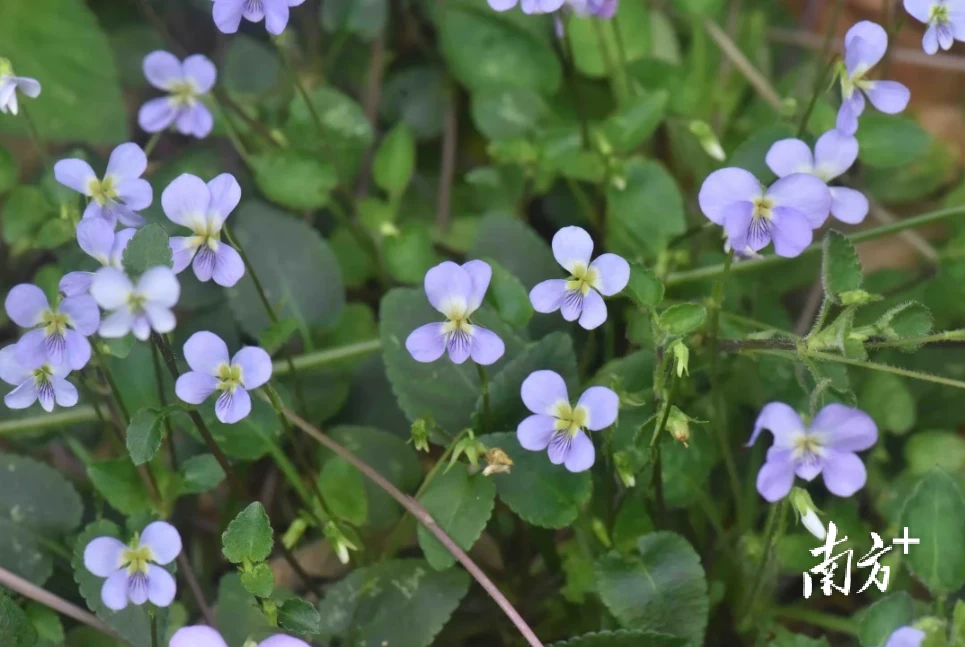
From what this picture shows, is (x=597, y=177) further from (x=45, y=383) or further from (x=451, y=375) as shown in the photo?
(x=45, y=383)

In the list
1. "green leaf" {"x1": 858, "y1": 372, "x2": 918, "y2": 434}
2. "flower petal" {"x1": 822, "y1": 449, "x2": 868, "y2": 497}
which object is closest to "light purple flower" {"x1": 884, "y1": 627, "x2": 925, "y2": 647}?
"flower petal" {"x1": 822, "y1": 449, "x2": 868, "y2": 497}

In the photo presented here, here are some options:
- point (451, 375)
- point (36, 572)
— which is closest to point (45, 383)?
point (36, 572)

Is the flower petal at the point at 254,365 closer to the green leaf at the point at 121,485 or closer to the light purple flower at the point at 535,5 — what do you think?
the green leaf at the point at 121,485

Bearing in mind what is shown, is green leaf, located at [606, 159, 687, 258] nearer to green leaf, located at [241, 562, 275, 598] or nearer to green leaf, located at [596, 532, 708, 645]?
green leaf, located at [596, 532, 708, 645]

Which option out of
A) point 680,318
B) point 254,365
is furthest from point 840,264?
point 254,365

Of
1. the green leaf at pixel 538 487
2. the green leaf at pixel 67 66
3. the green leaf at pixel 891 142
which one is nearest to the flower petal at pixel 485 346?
the green leaf at pixel 538 487
